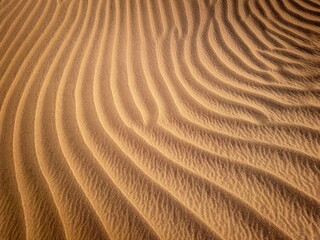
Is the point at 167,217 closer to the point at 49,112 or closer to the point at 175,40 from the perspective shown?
the point at 49,112

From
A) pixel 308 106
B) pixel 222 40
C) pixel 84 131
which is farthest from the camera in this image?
pixel 222 40

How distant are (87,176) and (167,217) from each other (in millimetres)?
552

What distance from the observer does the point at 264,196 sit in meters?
1.31

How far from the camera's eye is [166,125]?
178 centimetres

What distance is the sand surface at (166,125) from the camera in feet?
4.33

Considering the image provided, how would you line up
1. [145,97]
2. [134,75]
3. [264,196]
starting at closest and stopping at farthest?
[264,196], [145,97], [134,75]

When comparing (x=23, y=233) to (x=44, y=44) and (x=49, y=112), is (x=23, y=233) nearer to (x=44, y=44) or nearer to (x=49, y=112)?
(x=49, y=112)

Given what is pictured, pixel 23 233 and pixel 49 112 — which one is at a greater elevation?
pixel 49 112

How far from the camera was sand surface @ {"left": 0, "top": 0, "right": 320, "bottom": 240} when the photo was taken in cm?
132

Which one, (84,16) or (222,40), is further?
(84,16)

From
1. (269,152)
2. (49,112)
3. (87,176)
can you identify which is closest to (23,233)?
(87,176)

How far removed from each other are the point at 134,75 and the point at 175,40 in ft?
2.04

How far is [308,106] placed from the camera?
1.66 m

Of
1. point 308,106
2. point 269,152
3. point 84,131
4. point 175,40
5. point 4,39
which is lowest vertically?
point 269,152
